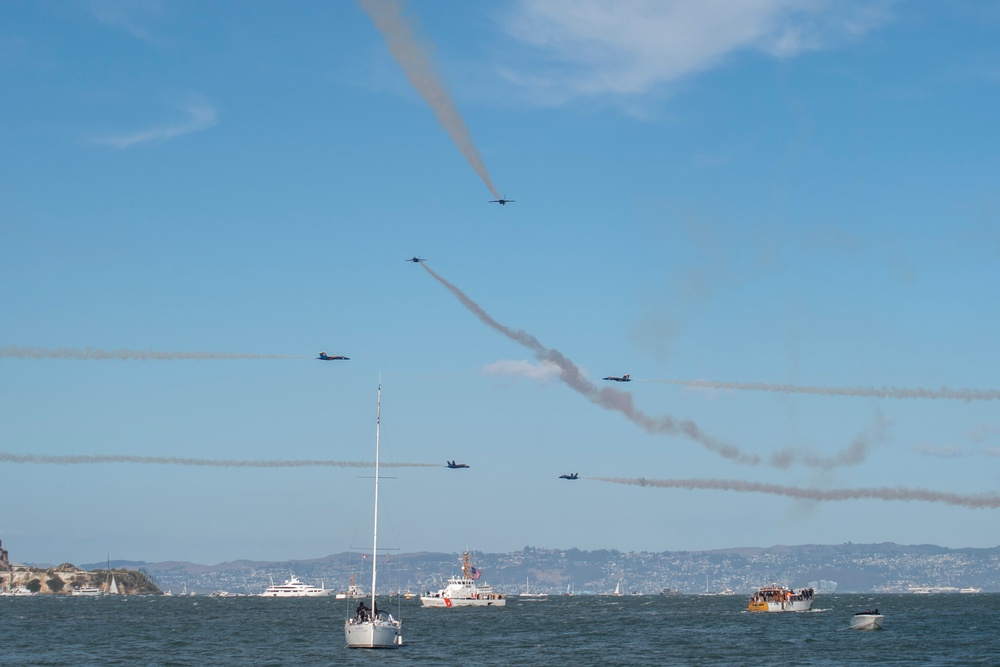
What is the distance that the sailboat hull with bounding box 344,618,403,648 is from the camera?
10069 cm

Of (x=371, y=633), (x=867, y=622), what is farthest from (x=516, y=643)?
(x=867, y=622)

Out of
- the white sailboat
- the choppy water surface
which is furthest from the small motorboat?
the white sailboat

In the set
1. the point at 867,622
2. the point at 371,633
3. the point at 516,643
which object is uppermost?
the point at 371,633

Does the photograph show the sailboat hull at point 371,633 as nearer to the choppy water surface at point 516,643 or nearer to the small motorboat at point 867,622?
the choppy water surface at point 516,643

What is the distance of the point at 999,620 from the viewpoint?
19062 centimetres

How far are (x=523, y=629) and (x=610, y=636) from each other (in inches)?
720

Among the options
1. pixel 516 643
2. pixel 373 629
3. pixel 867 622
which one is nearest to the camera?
pixel 373 629

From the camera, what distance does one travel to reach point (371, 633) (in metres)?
101

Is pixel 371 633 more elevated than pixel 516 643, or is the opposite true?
pixel 371 633

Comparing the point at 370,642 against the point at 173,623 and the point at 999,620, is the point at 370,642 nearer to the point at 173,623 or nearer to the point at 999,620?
the point at 173,623

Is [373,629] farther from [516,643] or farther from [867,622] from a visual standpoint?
[867,622]

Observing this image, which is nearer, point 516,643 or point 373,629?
point 373,629

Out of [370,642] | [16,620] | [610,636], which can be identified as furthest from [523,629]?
[16,620]

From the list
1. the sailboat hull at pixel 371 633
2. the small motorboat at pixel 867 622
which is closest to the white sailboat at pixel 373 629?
the sailboat hull at pixel 371 633
